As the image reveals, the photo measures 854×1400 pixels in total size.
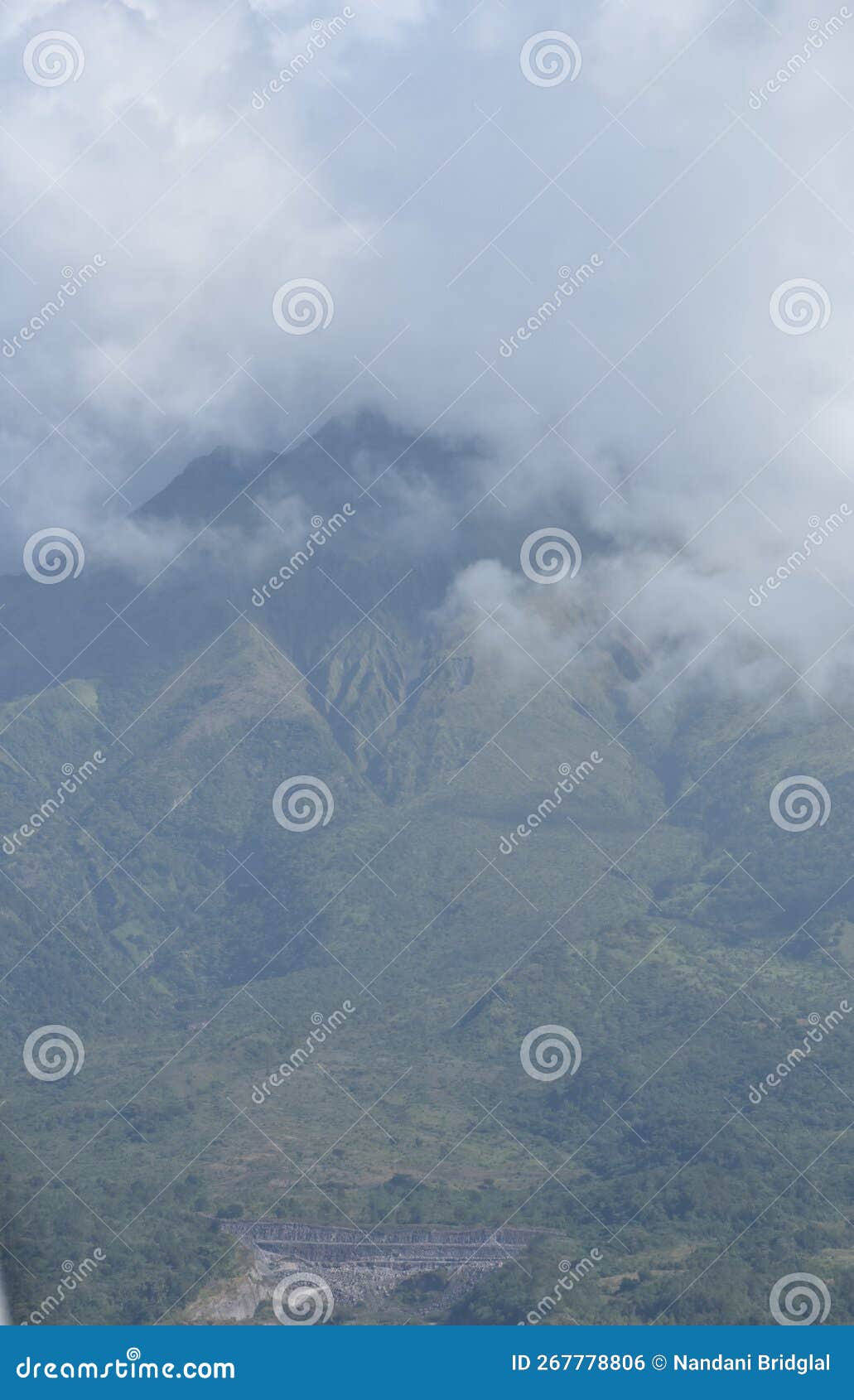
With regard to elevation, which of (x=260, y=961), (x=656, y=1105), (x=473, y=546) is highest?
(x=473, y=546)

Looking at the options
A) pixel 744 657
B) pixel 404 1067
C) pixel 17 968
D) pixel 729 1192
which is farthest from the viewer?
pixel 744 657

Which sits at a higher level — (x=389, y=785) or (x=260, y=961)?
(x=389, y=785)

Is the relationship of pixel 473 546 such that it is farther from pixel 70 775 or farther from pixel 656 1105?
pixel 656 1105

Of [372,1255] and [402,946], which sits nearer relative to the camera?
[372,1255]

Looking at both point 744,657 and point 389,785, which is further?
point 744,657

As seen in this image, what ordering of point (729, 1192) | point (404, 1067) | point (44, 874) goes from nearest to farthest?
point (729, 1192), point (404, 1067), point (44, 874)

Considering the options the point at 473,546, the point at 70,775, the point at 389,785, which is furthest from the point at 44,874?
the point at 473,546

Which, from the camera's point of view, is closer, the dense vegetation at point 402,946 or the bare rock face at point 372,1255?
the bare rock face at point 372,1255

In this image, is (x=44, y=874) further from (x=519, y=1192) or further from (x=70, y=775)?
(x=519, y=1192)

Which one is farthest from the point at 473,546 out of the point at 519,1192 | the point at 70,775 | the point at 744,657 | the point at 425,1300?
the point at 425,1300

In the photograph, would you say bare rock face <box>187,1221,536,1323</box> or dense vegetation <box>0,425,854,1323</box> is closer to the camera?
bare rock face <box>187,1221,536,1323</box>
